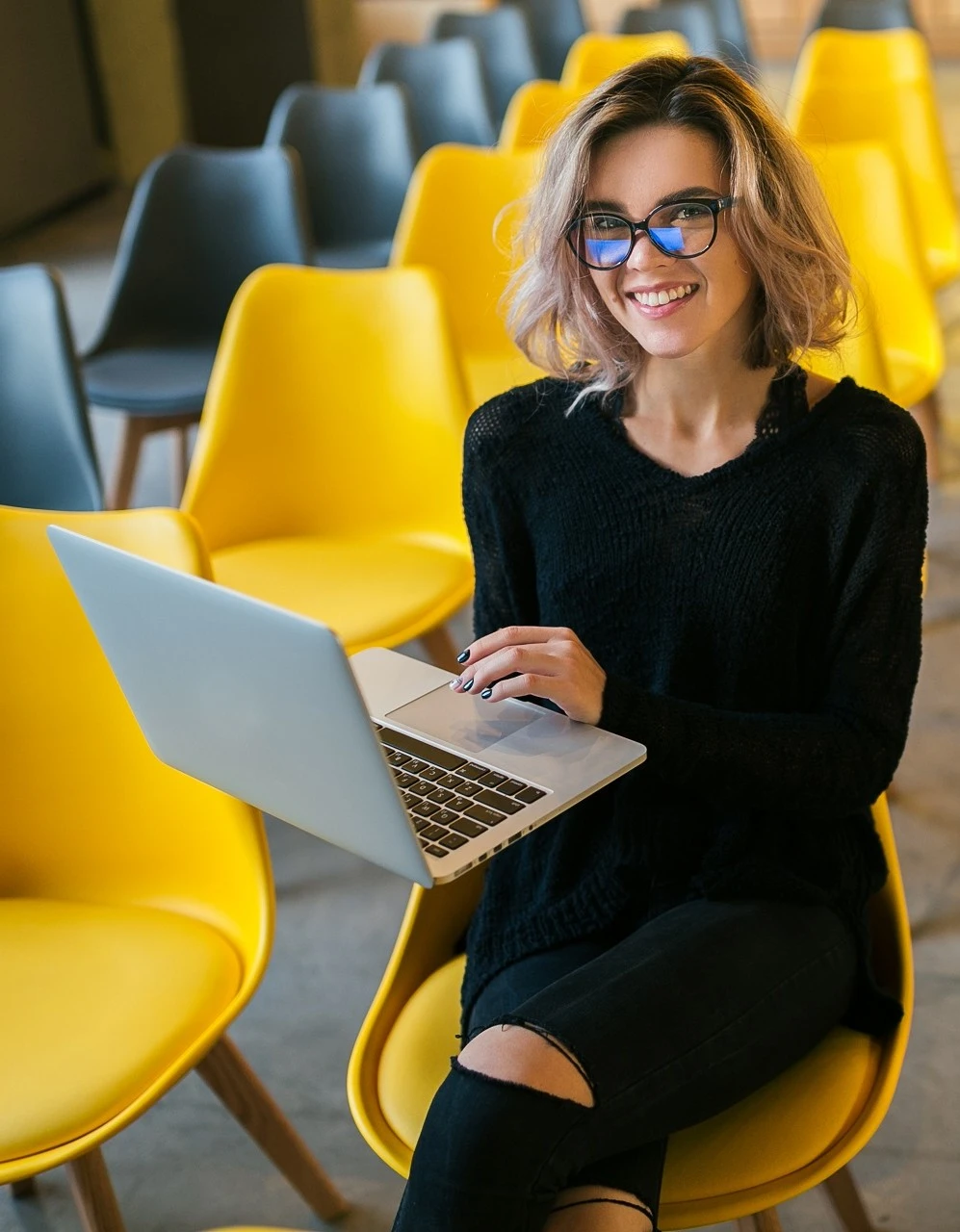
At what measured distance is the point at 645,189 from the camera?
1.40 meters

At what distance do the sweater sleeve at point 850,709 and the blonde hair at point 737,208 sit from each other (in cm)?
15

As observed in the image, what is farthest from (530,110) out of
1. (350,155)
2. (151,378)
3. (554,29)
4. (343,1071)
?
(343,1071)

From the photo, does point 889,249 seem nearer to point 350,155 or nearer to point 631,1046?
point 350,155

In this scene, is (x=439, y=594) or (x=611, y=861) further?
(x=439, y=594)

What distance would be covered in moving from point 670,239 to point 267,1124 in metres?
1.11

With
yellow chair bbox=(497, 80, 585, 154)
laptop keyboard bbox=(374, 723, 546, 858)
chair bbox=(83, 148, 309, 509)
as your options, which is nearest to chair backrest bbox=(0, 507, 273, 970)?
laptop keyboard bbox=(374, 723, 546, 858)

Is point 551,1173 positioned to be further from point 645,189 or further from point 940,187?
point 940,187

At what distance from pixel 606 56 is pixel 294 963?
3914 millimetres

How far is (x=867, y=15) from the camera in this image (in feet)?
19.2

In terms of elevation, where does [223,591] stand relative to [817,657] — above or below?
above

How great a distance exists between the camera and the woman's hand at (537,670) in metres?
1.25

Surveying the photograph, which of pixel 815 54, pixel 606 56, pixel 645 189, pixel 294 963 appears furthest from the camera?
pixel 606 56

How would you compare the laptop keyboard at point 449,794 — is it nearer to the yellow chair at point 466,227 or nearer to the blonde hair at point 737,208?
the blonde hair at point 737,208

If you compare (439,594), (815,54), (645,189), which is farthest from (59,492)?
(815,54)
